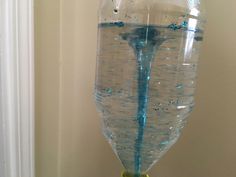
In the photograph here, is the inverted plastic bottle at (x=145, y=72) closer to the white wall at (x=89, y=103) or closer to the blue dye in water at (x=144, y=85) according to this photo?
the blue dye in water at (x=144, y=85)

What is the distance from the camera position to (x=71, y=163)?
1188mm

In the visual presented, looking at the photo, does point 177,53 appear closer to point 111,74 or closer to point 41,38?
point 111,74

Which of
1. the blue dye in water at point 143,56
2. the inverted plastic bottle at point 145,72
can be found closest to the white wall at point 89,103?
the inverted plastic bottle at point 145,72

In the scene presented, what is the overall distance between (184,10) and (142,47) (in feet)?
0.55

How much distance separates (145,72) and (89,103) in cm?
44

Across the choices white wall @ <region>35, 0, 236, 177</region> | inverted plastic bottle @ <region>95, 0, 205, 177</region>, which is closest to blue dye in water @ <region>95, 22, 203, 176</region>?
inverted plastic bottle @ <region>95, 0, 205, 177</region>

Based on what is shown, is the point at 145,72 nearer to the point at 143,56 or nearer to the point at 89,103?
the point at 143,56

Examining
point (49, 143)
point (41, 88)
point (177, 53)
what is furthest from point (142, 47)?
point (49, 143)

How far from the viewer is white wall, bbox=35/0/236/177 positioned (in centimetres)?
89

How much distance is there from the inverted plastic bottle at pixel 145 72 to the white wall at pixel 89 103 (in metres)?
0.13

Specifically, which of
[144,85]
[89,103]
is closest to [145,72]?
[144,85]

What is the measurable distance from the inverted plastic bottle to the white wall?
0.13 m

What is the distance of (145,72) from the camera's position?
73cm

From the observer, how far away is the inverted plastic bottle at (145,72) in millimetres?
722
